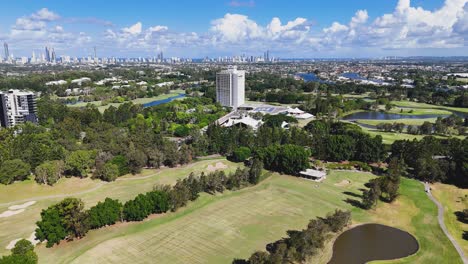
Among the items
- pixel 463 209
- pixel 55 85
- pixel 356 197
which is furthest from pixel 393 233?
pixel 55 85

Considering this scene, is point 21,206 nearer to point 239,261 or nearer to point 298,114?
point 239,261

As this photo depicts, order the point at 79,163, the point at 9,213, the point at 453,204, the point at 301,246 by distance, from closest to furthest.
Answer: the point at 301,246 → the point at 9,213 → the point at 453,204 → the point at 79,163

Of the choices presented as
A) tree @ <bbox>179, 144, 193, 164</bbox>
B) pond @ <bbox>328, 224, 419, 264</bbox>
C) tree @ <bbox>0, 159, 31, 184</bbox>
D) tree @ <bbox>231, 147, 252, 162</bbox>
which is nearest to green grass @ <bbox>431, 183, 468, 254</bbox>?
pond @ <bbox>328, 224, 419, 264</bbox>

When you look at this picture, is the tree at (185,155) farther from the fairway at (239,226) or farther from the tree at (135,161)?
the fairway at (239,226)

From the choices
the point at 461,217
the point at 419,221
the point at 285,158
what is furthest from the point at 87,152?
the point at 461,217

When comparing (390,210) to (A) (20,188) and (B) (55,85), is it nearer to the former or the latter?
(A) (20,188)

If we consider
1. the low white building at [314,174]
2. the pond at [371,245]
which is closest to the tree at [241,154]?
the low white building at [314,174]
